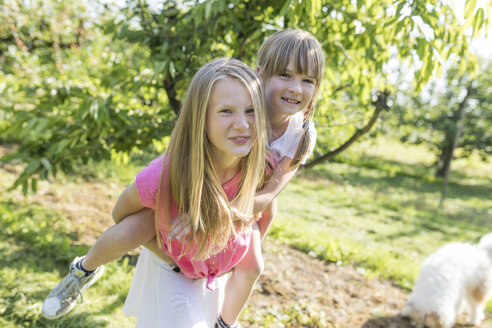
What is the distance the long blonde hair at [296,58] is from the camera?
184 cm

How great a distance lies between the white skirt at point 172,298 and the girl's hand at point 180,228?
36 centimetres

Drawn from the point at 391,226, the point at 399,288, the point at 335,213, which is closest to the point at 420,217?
the point at 391,226

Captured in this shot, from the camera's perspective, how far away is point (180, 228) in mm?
1556

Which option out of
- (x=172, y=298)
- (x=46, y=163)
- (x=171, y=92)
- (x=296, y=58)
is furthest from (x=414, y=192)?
(x=172, y=298)

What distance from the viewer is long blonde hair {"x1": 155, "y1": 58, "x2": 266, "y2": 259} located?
1521mm

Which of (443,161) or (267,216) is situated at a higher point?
(267,216)

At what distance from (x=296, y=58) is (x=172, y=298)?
131 cm

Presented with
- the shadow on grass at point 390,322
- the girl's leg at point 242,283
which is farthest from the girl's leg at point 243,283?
the shadow on grass at point 390,322

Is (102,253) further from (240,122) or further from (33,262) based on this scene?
(33,262)

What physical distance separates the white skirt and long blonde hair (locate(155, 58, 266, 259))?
0.27 metres

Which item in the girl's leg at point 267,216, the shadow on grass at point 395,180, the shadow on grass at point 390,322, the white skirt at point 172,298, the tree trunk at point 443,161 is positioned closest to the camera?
the white skirt at point 172,298

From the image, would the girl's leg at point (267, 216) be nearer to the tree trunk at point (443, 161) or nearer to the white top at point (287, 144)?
the white top at point (287, 144)

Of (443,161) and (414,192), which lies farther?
(443,161)

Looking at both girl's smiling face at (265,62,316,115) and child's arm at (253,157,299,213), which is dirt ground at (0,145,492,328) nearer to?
child's arm at (253,157,299,213)
